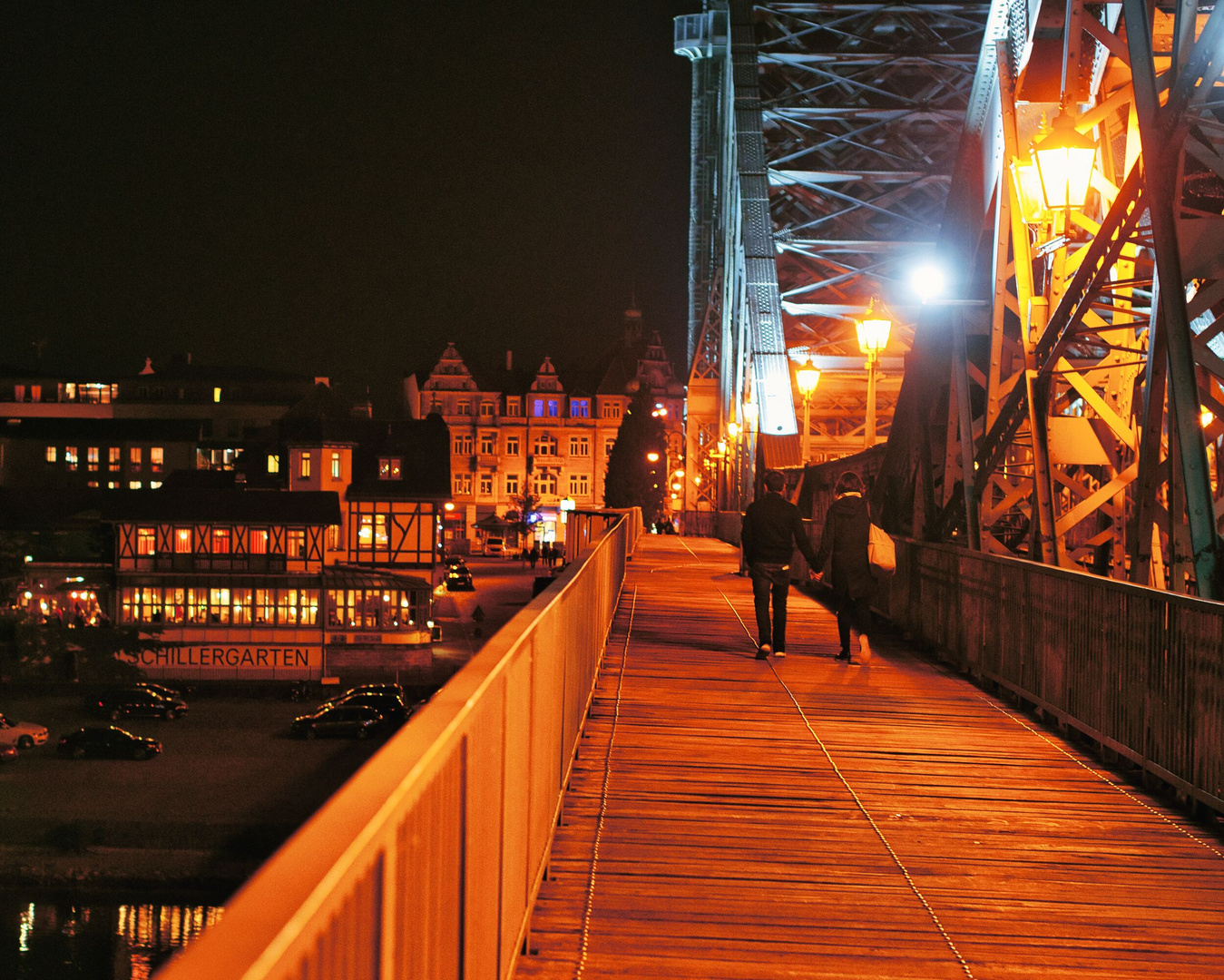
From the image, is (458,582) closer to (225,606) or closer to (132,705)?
(225,606)

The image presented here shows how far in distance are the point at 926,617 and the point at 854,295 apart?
2806cm

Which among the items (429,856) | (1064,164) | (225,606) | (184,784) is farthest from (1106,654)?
(225,606)

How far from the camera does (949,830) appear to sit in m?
5.65

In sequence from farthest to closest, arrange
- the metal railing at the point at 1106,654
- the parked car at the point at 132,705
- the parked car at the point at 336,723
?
the parked car at the point at 132,705, the parked car at the point at 336,723, the metal railing at the point at 1106,654

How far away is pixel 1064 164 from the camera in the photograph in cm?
779

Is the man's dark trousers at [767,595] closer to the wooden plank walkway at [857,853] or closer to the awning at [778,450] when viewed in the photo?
the wooden plank walkway at [857,853]

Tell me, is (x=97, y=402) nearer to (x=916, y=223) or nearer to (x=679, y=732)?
(x=916, y=223)

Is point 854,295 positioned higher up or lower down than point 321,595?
higher up

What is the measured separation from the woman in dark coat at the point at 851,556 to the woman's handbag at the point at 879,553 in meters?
0.05

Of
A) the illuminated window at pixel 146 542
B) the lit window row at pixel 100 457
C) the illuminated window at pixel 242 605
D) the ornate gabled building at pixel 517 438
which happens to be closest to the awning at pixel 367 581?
the illuminated window at pixel 242 605

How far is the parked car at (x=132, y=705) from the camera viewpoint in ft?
125

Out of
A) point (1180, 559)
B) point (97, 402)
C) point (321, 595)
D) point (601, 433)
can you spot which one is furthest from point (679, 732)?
point (97, 402)

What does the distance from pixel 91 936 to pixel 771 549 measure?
19.2m

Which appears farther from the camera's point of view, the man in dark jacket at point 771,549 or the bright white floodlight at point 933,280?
the bright white floodlight at point 933,280
